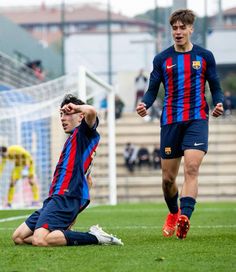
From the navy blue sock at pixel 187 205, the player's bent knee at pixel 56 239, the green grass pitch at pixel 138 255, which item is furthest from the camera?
the navy blue sock at pixel 187 205

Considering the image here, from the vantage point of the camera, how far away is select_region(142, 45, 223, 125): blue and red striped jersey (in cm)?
858

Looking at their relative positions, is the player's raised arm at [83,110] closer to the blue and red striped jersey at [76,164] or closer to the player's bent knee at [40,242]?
the blue and red striped jersey at [76,164]

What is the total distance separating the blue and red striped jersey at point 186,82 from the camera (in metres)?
8.58

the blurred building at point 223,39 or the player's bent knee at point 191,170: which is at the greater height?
the blurred building at point 223,39

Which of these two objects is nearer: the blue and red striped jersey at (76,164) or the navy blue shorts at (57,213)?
the navy blue shorts at (57,213)

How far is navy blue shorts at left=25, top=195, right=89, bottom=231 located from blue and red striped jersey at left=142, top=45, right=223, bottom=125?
134 centimetres

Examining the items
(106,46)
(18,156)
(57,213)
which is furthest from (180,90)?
(106,46)

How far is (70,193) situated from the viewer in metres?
7.68

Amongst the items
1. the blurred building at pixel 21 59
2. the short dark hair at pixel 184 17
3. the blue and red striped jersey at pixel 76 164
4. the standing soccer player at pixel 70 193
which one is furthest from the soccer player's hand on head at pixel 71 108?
the blurred building at pixel 21 59

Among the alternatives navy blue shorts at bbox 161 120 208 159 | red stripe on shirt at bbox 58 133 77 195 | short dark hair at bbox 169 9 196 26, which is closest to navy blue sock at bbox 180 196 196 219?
navy blue shorts at bbox 161 120 208 159

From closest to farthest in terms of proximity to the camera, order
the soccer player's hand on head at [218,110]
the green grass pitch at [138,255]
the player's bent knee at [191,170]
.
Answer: the green grass pitch at [138,255] < the player's bent knee at [191,170] < the soccer player's hand on head at [218,110]

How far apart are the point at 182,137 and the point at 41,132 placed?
1366 centimetres

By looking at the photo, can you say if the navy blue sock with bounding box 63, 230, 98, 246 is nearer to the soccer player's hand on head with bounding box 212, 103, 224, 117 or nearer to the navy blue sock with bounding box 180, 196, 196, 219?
the navy blue sock with bounding box 180, 196, 196, 219

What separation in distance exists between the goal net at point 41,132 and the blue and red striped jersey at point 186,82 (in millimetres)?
10193
